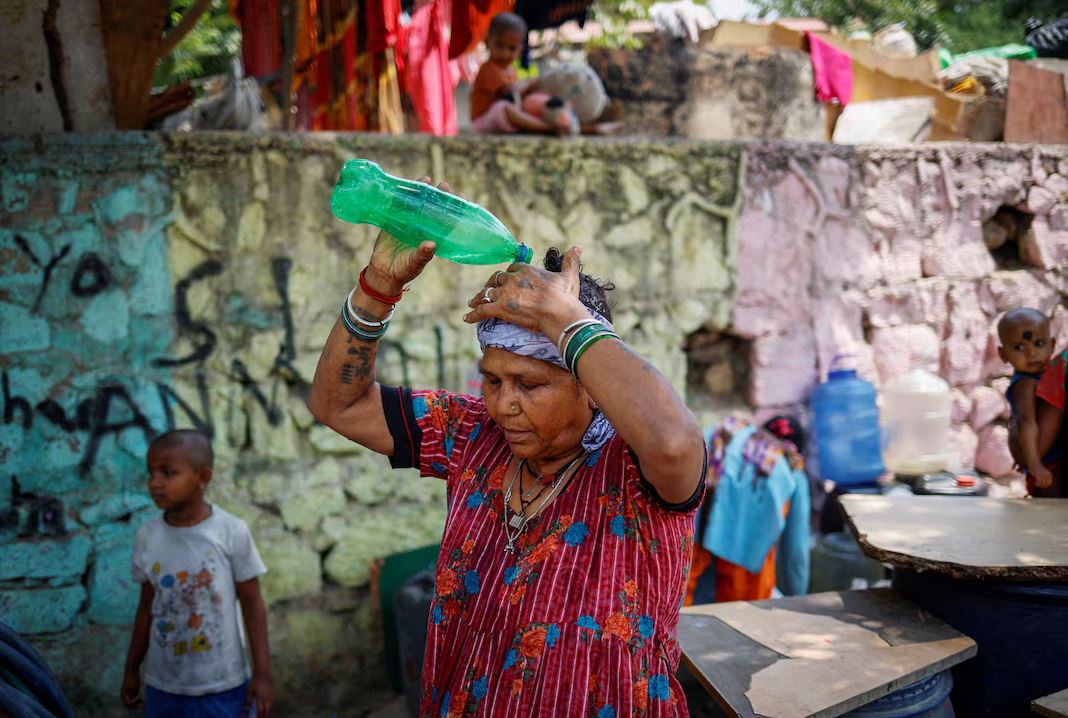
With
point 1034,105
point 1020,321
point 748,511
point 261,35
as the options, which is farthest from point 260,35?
point 1034,105

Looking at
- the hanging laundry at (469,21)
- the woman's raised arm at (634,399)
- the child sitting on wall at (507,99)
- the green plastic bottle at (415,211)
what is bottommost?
the woman's raised arm at (634,399)

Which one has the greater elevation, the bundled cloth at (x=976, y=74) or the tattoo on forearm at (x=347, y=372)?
the bundled cloth at (x=976, y=74)

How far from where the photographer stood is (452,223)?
1.63 m

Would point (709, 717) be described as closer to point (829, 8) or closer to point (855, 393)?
point (855, 393)

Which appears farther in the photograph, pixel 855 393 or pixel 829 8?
pixel 829 8

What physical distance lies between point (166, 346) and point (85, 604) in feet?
3.56

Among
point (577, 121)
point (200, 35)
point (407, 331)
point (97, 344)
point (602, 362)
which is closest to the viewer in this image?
point (602, 362)

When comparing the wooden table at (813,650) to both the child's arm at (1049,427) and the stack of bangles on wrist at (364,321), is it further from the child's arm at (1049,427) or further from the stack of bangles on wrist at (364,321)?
the child's arm at (1049,427)

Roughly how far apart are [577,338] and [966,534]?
4.86 feet

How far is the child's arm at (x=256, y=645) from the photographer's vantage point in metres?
2.64

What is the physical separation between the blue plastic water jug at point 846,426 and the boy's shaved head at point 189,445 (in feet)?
10.8

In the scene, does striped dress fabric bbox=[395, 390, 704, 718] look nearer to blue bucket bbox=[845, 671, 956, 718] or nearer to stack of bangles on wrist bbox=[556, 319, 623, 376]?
stack of bangles on wrist bbox=[556, 319, 623, 376]

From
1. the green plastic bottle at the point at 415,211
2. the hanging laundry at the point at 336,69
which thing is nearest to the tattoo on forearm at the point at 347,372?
the green plastic bottle at the point at 415,211

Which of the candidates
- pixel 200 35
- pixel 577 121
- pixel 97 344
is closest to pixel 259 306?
pixel 97 344
